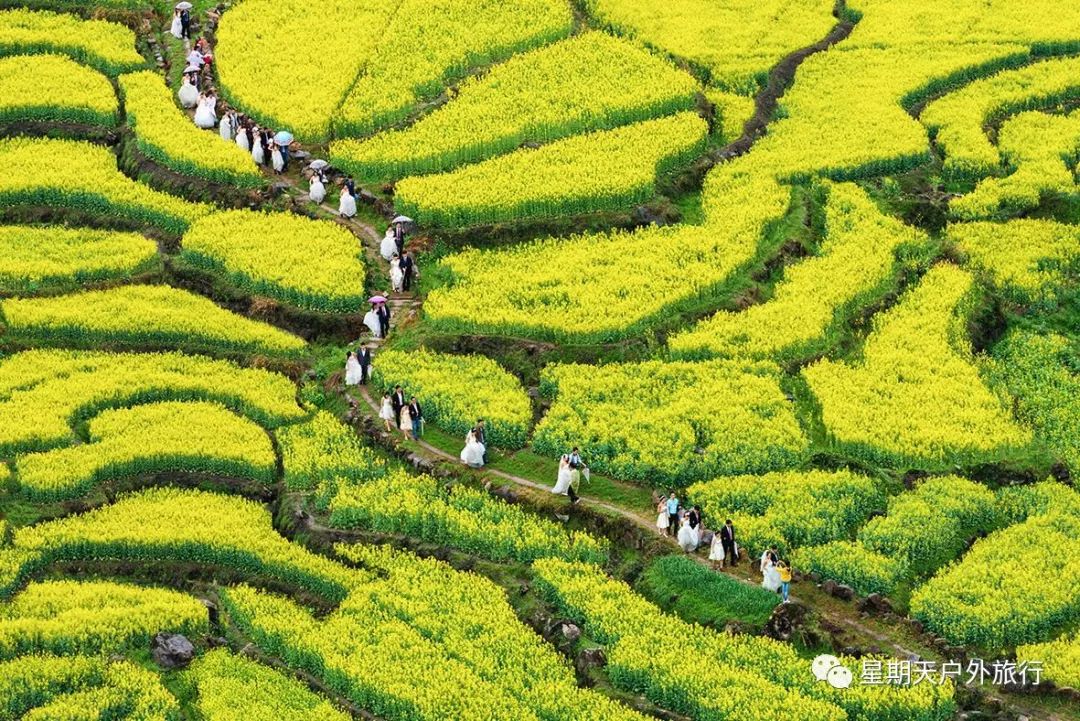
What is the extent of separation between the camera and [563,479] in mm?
38000

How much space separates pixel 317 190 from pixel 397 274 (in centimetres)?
447

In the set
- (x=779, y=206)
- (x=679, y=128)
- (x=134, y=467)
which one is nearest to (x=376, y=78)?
(x=679, y=128)

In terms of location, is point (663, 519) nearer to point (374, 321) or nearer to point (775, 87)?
point (374, 321)

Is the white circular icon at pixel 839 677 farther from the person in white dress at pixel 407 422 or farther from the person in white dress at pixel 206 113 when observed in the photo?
the person in white dress at pixel 206 113

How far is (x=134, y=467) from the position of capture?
131ft

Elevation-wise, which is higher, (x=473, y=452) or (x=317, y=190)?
(x=317, y=190)

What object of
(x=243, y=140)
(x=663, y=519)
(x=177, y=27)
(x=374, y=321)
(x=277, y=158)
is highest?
(x=177, y=27)

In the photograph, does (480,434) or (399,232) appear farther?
(399,232)

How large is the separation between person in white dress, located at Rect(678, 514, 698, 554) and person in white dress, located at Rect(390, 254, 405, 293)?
35.6 ft

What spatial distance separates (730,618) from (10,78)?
2791 cm

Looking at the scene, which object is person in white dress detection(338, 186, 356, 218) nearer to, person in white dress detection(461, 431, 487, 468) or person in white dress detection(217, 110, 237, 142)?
person in white dress detection(217, 110, 237, 142)

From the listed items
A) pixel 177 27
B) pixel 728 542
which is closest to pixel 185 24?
pixel 177 27

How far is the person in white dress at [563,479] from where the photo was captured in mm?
37906

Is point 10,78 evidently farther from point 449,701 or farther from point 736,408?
point 449,701
